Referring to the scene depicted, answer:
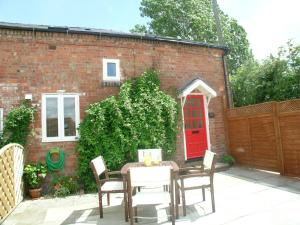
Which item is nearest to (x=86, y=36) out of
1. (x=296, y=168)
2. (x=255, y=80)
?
(x=296, y=168)

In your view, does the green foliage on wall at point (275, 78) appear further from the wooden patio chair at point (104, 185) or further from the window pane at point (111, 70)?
the wooden patio chair at point (104, 185)

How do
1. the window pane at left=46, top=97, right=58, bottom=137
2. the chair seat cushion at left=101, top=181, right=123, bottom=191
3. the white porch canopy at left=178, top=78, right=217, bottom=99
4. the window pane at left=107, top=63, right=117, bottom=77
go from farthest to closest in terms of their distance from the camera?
the white porch canopy at left=178, top=78, right=217, bottom=99 → the window pane at left=107, top=63, right=117, bottom=77 → the window pane at left=46, top=97, right=58, bottom=137 → the chair seat cushion at left=101, top=181, right=123, bottom=191

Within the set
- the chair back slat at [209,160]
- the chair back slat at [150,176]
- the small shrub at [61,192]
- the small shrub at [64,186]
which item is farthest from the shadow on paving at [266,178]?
the small shrub at [61,192]

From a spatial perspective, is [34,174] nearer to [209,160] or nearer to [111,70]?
[111,70]

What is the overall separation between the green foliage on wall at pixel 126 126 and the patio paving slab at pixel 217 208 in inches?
48.5

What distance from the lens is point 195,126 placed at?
9.10 meters

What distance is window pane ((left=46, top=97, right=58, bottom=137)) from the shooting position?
7195mm

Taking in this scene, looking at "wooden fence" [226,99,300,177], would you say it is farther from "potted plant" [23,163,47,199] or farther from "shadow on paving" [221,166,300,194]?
"potted plant" [23,163,47,199]

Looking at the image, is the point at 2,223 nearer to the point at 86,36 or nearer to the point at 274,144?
the point at 86,36

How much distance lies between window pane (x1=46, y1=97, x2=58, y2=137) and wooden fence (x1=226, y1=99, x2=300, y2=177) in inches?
250

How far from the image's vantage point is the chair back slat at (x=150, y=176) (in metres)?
3.84

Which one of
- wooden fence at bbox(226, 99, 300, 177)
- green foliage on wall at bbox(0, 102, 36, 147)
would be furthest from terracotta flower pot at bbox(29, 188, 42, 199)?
wooden fence at bbox(226, 99, 300, 177)

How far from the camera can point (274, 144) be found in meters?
7.29

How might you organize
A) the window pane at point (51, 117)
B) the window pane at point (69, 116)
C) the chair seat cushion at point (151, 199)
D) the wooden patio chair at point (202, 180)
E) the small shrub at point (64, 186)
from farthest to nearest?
1. the window pane at point (69, 116)
2. the window pane at point (51, 117)
3. the small shrub at point (64, 186)
4. the wooden patio chair at point (202, 180)
5. the chair seat cushion at point (151, 199)
